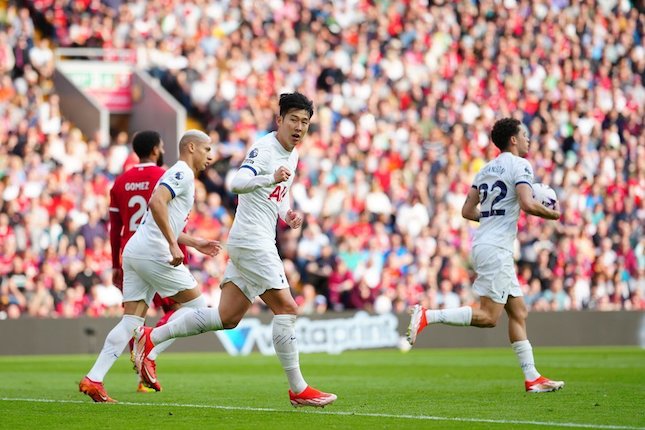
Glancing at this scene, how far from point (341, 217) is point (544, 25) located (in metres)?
10.1

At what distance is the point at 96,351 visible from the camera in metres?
22.0

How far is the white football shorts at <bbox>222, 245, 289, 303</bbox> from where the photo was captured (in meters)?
9.96

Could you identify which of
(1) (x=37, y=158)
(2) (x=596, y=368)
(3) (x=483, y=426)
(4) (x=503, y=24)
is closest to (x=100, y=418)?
(3) (x=483, y=426)

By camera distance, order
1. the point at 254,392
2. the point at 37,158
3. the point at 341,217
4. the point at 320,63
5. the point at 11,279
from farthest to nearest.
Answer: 1. the point at 320,63
2. the point at 341,217
3. the point at 37,158
4. the point at 11,279
5. the point at 254,392

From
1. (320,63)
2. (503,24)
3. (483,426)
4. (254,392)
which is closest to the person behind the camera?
(483,426)

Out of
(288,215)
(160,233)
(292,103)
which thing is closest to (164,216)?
(160,233)

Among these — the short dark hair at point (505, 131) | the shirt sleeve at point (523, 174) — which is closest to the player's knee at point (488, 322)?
the shirt sleeve at point (523, 174)

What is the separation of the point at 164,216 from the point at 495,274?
10.4ft

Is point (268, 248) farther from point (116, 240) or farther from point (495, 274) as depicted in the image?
point (116, 240)

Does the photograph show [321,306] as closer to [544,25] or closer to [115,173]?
[115,173]

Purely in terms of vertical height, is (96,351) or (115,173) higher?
(115,173)

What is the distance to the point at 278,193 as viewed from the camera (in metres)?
10.2

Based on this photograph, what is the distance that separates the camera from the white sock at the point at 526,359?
11914 millimetres

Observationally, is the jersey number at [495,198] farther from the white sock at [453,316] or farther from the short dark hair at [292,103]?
the short dark hair at [292,103]
